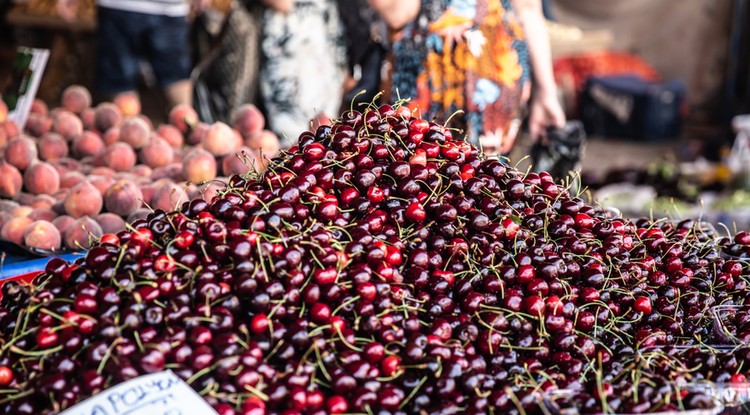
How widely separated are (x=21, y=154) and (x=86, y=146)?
0.30 meters

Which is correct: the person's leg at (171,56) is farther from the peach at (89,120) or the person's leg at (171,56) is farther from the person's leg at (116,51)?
the peach at (89,120)

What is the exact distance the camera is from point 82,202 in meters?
2.22

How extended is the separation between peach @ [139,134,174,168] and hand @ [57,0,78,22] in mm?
3984

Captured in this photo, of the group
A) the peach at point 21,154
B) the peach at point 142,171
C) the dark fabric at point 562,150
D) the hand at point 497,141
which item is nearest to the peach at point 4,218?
the peach at point 21,154

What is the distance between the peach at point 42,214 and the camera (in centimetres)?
224

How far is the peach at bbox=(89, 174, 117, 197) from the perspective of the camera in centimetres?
233

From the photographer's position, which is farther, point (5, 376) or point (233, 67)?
point (233, 67)

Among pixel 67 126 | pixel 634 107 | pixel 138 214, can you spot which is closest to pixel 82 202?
pixel 138 214

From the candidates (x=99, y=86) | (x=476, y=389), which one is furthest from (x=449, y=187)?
(x=99, y=86)

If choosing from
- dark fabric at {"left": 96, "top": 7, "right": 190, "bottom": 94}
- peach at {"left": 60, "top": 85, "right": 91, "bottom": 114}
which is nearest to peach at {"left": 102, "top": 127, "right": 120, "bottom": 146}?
peach at {"left": 60, "top": 85, "right": 91, "bottom": 114}

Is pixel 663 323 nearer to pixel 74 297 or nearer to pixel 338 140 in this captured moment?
pixel 338 140

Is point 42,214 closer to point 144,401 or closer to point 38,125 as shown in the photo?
point 38,125

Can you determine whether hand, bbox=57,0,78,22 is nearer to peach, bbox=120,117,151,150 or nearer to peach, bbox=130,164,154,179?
peach, bbox=120,117,151,150

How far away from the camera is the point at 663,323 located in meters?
1.48
